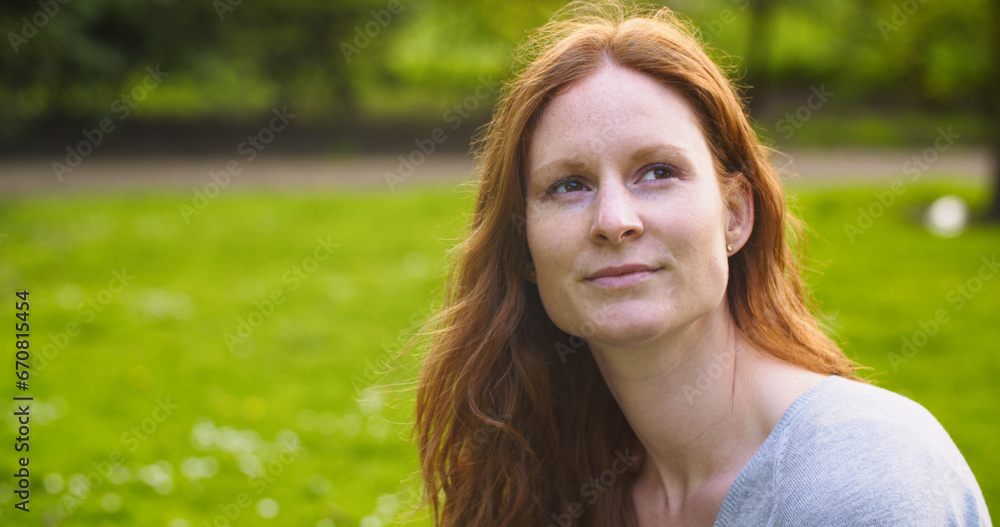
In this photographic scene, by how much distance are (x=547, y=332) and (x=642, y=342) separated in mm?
495

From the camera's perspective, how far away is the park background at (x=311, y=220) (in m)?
4.98

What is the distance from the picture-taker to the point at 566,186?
81.4 inches

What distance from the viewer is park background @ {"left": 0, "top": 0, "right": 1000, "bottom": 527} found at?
4977mm

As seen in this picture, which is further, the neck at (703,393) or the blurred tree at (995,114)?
the blurred tree at (995,114)

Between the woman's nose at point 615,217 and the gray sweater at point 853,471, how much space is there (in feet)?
1.82

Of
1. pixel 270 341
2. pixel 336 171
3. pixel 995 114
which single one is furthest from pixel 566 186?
pixel 336 171

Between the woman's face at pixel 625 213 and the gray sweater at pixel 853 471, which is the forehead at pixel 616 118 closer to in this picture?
the woman's face at pixel 625 213

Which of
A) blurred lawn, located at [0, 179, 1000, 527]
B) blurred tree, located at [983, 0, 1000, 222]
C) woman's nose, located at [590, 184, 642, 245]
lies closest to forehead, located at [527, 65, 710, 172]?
woman's nose, located at [590, 184, 642, 245]

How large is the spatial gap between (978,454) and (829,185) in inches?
367

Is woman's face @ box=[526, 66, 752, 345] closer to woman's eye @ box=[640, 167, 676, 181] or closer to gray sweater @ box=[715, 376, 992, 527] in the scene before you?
woman's eye @ box=[640, 167, 676, 181]

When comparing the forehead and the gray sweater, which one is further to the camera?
the forehead

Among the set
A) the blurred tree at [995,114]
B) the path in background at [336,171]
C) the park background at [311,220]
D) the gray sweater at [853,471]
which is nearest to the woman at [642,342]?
the gray sweater at [853,471]

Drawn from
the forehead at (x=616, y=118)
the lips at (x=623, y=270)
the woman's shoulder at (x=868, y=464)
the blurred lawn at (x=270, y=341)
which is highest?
the blurred lawn at (x=270, y=341)

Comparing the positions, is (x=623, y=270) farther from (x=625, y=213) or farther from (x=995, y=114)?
(x=995, y=114)
